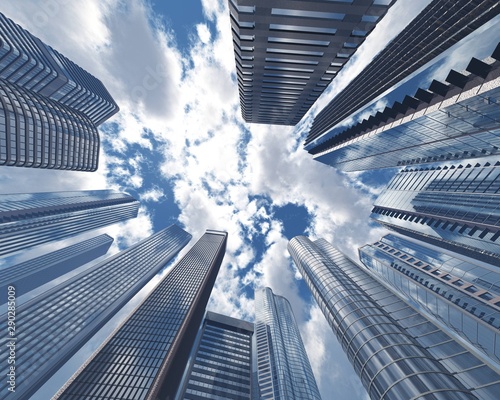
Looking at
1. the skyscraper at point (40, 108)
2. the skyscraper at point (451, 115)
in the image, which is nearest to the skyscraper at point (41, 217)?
the skyscraper at point (40, 108)

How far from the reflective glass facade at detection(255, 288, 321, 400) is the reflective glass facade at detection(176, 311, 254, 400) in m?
14.5

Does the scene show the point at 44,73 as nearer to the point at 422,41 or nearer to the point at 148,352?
the point at 148,352

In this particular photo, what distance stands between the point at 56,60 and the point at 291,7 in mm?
179809

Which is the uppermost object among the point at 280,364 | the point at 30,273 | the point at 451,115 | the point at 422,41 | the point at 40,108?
the point at 422,41

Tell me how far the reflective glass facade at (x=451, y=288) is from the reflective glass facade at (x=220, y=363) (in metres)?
66.8

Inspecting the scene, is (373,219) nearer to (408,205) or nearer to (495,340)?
(408,205)

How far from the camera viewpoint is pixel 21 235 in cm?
13775

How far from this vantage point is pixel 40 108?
88062mm

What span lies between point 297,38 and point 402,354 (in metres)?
43.0

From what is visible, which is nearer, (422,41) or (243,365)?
(422,41)

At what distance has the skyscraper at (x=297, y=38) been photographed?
23.5 metres

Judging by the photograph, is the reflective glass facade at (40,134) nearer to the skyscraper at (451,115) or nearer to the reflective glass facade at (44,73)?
the reflective glass facade at (44,73)

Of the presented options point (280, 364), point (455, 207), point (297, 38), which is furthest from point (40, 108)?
point (280, 364)

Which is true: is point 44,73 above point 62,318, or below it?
above
